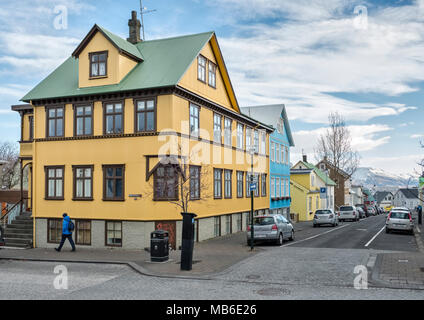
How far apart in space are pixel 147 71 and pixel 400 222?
19674mm

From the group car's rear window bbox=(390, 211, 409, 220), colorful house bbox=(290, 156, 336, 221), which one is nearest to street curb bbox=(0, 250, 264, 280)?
car's rear window bbox=(390, 211, 409, 220)

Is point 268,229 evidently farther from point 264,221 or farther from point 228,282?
point 228,282

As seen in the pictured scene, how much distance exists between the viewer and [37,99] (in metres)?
23.9

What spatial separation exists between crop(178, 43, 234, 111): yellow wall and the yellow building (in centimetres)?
6

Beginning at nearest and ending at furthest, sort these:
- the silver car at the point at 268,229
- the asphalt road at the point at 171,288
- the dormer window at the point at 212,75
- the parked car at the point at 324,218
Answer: the asphalt road at the point at 171,288 < the silver car at the point at 268,229 < the dormer window at the point at 212,75 < the parked car at the point at 324,218

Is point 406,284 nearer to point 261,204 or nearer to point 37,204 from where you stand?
point 37,204

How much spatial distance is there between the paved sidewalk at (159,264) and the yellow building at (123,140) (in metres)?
1.39

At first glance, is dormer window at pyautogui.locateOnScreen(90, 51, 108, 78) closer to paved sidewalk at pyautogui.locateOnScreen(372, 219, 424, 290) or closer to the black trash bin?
the black trash bin

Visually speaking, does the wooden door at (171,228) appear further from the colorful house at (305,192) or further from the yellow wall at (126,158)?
the colorful house at (305,192)

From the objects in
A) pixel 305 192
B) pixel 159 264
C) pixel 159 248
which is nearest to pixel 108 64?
pixel 159 248

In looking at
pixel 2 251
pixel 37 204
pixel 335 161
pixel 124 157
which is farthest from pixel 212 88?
pixel 335 161

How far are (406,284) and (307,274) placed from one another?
115 inches

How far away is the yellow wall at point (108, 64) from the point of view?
22594mm

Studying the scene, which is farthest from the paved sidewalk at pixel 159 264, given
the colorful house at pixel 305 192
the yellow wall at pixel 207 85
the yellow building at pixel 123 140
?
the colorful house at pixel 305 192
